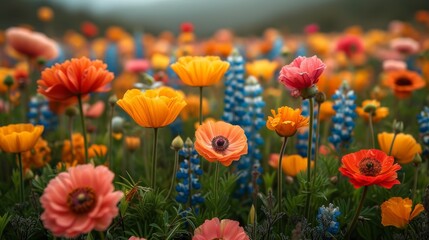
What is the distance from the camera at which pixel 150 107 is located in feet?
3.65

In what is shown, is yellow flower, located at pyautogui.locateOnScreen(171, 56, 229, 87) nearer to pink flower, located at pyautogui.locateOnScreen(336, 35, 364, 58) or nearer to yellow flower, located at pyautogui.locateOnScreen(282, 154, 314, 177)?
yellow flower, located at pyautogui.locateOnScreen(282, 154, 314, 177)

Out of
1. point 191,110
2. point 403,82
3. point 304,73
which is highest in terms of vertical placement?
point 304,73

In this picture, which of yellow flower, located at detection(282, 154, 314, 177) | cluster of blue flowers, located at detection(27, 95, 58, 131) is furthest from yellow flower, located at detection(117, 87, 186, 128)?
cluster of blue flowers, located at detection(27, 95, 58, 131)

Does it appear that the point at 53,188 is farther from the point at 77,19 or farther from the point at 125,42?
the point at 77,19

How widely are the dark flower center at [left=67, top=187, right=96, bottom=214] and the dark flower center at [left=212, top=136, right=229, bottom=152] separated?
1.32 feet

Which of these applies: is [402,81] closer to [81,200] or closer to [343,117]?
[343,117]

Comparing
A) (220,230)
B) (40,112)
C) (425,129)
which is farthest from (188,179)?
(40,112)

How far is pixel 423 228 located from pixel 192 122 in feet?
5.25

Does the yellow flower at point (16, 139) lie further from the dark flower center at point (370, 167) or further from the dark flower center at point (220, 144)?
the dark flower center at point (370, 167)

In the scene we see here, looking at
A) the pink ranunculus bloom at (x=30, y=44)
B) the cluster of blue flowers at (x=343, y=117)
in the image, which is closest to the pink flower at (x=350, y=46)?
the cluster of blue flowers at (x=343, y=117)

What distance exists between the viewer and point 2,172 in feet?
6.55

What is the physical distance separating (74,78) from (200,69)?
1.26ft

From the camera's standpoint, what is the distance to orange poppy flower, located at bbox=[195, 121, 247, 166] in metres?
1.13

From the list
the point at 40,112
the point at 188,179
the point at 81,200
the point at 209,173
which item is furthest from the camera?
the point at 40,112
